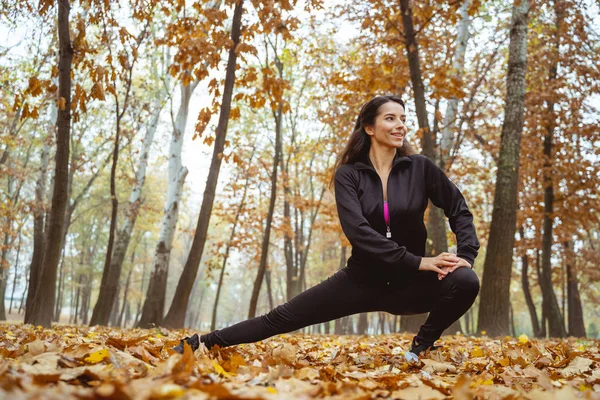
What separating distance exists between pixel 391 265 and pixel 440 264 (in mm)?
345

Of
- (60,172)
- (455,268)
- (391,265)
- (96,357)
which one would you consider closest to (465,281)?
(455,268)

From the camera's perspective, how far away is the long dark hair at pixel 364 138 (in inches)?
153

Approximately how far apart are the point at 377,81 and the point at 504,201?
3.07 meters

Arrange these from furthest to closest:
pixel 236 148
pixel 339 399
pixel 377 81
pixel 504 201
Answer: pixel 236 148, pixel 377 81, pixel 504 201, pixel 339 399

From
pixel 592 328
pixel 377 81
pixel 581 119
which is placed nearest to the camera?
pixel 377 81

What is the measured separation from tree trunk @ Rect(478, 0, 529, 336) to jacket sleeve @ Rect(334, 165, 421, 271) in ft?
16.6

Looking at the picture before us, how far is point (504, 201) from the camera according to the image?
26.3 ft

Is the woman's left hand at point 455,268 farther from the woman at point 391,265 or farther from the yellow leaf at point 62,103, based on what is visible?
the yellow leaf at point 62,103

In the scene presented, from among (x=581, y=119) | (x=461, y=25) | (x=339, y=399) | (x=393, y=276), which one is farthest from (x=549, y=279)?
(x=339, y=399)

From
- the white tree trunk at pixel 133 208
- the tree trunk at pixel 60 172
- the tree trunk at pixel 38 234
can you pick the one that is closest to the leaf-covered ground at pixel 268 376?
the tree trunk at pixel 60 172

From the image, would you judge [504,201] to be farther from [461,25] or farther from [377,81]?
[461,25]

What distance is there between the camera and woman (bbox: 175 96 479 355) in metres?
3.25

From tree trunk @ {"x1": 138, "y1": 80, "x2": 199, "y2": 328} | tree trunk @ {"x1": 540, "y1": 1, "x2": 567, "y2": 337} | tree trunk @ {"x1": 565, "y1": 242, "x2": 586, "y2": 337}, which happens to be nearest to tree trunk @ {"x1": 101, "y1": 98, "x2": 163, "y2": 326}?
tree trunk @ {"x1": 138, "y1": 80, "x2": 199, "y2": 328}

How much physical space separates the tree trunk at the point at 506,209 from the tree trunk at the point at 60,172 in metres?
6.45
